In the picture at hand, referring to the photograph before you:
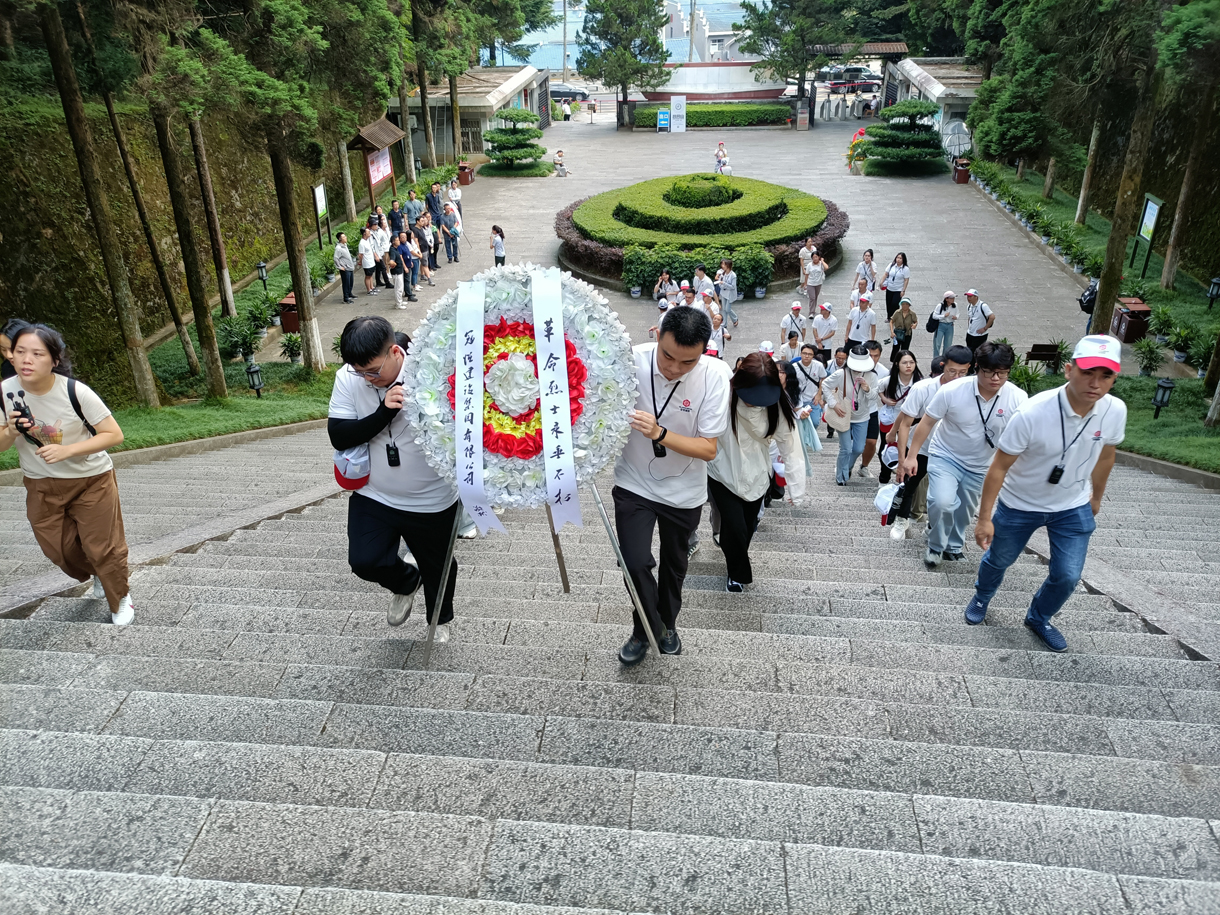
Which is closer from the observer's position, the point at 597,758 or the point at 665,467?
the point at 597,758

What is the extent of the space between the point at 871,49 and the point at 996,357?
4032 cm

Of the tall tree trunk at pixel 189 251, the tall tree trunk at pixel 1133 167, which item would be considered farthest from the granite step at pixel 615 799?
the tall tree trunk at pixel 1133 167

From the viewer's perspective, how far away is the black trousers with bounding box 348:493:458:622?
390cm

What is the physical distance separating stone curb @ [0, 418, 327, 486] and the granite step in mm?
6599

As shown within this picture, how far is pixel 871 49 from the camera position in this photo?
39.5 metres

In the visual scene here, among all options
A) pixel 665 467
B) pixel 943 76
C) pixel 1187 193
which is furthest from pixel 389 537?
pixel 943 76

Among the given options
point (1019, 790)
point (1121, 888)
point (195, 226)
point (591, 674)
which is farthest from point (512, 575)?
point (195, 226)

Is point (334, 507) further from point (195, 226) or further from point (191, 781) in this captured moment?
point (195, 226)

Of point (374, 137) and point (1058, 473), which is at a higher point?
point (374, 137)

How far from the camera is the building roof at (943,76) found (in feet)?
96.2

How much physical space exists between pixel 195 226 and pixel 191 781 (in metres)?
17.6

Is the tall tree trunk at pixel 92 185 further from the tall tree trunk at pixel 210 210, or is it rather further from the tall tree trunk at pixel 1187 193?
the tall tree trunk at pixel 1187 193

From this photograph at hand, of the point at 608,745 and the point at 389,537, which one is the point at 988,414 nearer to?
the point at 608,745

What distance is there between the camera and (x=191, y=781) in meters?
2.91
